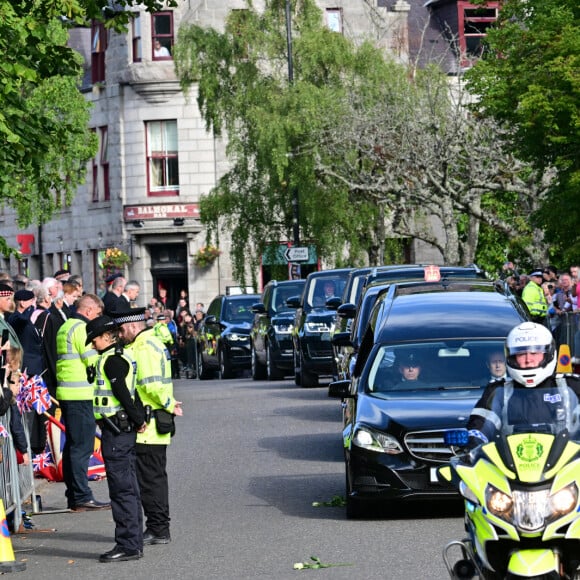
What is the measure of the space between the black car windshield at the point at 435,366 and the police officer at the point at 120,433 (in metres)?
2.49

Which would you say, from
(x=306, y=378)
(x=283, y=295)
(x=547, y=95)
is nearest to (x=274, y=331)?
(x=283, y=295)

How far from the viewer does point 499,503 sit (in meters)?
7.46

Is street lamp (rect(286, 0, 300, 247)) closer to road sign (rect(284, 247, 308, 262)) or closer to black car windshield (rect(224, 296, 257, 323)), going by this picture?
road sign (rect(284, 247, 308, 262))

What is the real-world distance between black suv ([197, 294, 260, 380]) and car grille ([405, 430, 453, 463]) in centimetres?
2424

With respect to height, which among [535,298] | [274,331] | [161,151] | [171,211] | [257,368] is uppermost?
[161,151]

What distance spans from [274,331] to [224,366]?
6.53 m

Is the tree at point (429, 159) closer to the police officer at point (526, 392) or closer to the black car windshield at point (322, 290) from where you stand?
the black car windshield at point (322, 290)

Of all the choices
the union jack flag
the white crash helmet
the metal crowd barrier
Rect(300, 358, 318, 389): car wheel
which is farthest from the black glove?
Rect(300, 358, 318, 389): car wheel

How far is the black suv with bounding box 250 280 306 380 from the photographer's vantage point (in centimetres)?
3195

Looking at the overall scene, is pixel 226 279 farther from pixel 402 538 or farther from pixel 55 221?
pixel 402 538

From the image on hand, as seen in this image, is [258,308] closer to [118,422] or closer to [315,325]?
[315,325]

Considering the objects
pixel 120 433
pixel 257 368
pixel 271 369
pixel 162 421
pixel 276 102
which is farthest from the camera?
pixel 276 102

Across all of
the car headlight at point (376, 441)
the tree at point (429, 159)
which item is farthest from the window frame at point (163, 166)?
the car headlight at point (376, 441)

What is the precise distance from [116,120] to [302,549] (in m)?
48.9
